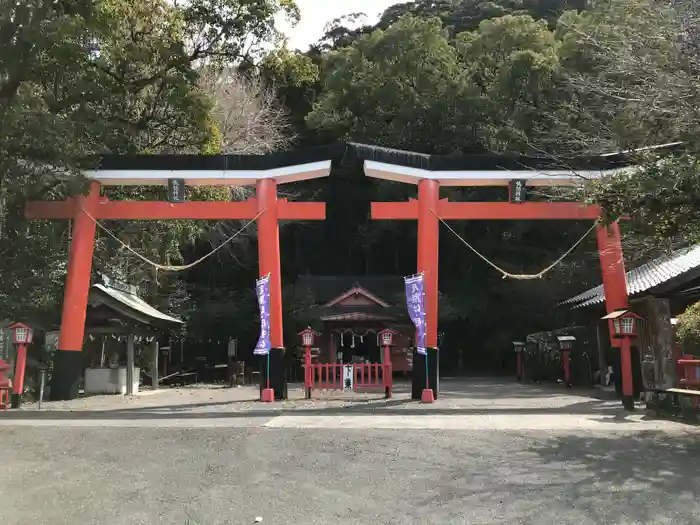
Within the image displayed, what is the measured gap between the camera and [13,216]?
1369cm

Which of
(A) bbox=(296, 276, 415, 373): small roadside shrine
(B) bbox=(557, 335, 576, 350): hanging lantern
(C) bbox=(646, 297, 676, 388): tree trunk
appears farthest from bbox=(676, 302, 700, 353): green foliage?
(A) bbox=(296, 276, 415, 373): small roadside shrine

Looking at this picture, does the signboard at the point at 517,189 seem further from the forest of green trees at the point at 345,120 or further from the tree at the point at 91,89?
the tree at the point at 91,89

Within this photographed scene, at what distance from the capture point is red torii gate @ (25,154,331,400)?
41.2 feet

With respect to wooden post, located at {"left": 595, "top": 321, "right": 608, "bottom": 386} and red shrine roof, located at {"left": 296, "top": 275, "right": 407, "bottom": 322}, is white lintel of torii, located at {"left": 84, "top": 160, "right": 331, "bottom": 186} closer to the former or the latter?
wooden post, located at {"left": 595, "top": 321, "right": 608, "bottom": 386}

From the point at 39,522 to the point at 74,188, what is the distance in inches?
348

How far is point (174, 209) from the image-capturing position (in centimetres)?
1327

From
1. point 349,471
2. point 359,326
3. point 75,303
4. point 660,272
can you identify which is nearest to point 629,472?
point 349,471

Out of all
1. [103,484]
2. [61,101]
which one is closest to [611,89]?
[103,484]

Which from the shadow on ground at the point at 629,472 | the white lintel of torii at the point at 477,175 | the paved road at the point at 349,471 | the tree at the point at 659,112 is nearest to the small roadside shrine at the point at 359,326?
the white lintel of torii at the point at 477,175

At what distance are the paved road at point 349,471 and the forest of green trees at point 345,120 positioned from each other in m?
3.20

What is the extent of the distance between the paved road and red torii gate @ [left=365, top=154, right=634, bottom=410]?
150 inches

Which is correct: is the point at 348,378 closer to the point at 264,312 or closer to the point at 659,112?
the point at 264,312

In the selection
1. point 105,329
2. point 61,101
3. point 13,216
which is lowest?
point 105,329

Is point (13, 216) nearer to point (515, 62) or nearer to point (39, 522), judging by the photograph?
point (39, 522)
